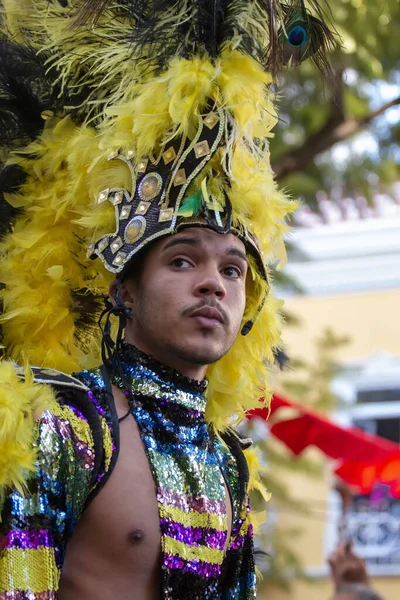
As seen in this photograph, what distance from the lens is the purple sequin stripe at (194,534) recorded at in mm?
2869

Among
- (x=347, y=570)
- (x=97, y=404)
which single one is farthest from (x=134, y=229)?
(x=347, y=570)

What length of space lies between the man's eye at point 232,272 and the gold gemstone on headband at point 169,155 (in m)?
0.32

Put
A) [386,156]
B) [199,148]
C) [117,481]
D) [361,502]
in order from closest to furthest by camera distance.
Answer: [117,481], [199,148], [386,156], [361,502]

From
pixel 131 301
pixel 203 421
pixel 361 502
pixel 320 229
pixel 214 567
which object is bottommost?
pixel 214 567

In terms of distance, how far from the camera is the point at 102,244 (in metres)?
3.13

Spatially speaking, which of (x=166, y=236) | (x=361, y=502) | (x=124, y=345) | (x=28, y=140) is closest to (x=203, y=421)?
(x=124, y=345)

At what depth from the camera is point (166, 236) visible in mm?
3027

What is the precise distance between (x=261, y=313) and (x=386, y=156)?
455 centimetres

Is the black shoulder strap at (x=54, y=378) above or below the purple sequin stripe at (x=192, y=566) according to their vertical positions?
above

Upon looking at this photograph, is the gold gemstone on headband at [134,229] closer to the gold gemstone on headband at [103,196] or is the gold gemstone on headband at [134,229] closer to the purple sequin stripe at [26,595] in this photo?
the gold gemstone on headband at [103,196]

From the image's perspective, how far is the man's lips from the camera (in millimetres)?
2953

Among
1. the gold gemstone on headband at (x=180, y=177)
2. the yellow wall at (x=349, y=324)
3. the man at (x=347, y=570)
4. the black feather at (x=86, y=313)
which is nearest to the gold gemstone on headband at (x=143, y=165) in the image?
the gold gemstone on headband at (x=180, y=177)

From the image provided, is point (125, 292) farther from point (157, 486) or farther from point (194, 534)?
point (194, 534)

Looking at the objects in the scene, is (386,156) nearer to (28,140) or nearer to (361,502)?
(28,140)
